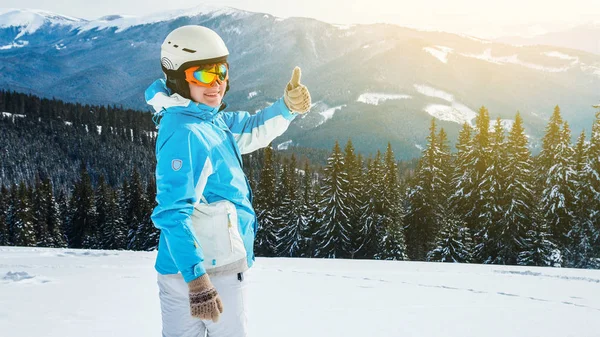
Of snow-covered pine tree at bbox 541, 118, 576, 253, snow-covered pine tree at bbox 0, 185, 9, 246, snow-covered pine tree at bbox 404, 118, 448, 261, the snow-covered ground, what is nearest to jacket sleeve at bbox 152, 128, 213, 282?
the snow-covered ground

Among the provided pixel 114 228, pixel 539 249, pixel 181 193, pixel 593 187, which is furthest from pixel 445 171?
pixel 181 193

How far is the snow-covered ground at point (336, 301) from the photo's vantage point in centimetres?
567

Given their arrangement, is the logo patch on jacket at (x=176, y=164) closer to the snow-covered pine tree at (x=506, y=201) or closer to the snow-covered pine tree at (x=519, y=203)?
the snow-covered pine tree at (x=519, y=203)

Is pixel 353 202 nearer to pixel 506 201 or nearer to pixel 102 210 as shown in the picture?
pixel 506 201

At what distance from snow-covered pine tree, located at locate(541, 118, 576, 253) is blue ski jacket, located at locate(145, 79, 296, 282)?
30.3m

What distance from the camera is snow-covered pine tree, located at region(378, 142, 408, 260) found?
105 feet

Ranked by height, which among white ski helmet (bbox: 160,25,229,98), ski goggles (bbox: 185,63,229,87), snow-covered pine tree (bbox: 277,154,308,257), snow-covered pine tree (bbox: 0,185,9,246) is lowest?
snow-covered pine tree (bbox: 0,185,9,246)

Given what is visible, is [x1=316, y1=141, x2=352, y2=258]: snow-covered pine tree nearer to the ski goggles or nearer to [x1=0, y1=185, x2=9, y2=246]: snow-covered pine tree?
the ski goggles

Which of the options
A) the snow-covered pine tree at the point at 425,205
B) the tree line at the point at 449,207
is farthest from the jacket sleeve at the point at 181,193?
the snow-covered pine tree at the point at 425,205

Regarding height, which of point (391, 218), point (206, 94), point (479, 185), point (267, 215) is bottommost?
point (267, 215)

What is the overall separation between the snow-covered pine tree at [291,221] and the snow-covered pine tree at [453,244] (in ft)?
45.5

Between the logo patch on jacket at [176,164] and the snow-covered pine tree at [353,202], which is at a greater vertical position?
the logo patch on jacket at [176,164]

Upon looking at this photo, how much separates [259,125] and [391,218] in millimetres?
32572

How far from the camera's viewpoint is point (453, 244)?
2747 cm
